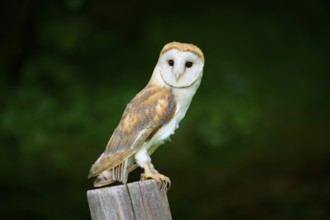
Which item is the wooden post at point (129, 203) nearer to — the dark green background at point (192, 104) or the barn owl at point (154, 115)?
the barn owl at point (154, 115)

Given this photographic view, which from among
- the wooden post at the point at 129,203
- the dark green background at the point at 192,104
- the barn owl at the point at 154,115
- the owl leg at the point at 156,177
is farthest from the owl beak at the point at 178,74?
the dark green background at the point at 192,104

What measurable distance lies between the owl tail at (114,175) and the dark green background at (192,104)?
6.65 feet

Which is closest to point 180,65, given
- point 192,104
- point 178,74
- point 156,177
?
point 178,74

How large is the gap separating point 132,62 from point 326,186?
1650mm

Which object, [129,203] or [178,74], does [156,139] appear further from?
[129,203]

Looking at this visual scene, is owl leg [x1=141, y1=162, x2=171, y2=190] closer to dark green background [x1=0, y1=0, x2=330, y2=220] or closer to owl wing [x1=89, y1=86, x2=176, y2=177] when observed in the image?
owl wing [x1=89, y1=86, x2=176, y2=177]

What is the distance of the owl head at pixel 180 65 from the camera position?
2.62 meters

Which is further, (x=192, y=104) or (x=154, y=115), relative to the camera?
(x=192, y=104)

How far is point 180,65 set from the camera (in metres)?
2.61

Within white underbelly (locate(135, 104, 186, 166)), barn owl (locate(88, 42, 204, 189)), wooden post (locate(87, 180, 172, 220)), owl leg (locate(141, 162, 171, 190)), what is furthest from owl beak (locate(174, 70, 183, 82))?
wooden post (locate(87, 180, 172, 220))

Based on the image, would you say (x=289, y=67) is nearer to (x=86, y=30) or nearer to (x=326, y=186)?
(x=326, y=186)

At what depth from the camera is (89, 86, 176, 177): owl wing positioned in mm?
2619

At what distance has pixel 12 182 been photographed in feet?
16.0

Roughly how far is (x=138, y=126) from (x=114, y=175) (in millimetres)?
205
